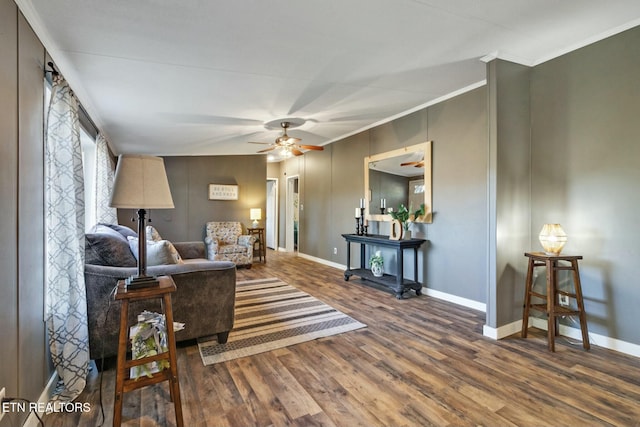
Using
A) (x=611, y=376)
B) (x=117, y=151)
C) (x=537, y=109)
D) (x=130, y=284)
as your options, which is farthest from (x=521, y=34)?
(x=117, y=151)

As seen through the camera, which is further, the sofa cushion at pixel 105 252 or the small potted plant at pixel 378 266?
the small potted plant at pixel 378 266

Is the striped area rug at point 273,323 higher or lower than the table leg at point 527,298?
lower

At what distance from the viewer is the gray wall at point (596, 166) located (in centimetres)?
234

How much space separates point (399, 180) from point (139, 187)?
3.55m

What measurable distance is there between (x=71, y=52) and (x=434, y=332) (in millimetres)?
3595

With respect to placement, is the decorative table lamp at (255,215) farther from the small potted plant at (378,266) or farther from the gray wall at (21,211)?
the gray wall at (21,211)

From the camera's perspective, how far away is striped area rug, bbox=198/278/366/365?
2.49 meters

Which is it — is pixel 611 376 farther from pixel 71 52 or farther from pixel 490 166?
pixel 71 52

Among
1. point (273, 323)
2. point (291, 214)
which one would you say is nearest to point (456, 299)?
point (273, 323)

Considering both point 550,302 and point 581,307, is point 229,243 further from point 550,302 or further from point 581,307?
point 581,307

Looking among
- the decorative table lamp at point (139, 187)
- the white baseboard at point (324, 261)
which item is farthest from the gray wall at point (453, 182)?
the decorative table lamp at point (139, 187)

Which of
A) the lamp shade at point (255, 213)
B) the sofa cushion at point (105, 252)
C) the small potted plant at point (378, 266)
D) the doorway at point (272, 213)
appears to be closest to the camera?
the sofa cushion at point (105, 252)

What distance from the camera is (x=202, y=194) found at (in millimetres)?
6492

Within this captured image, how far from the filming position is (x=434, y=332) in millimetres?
2793
